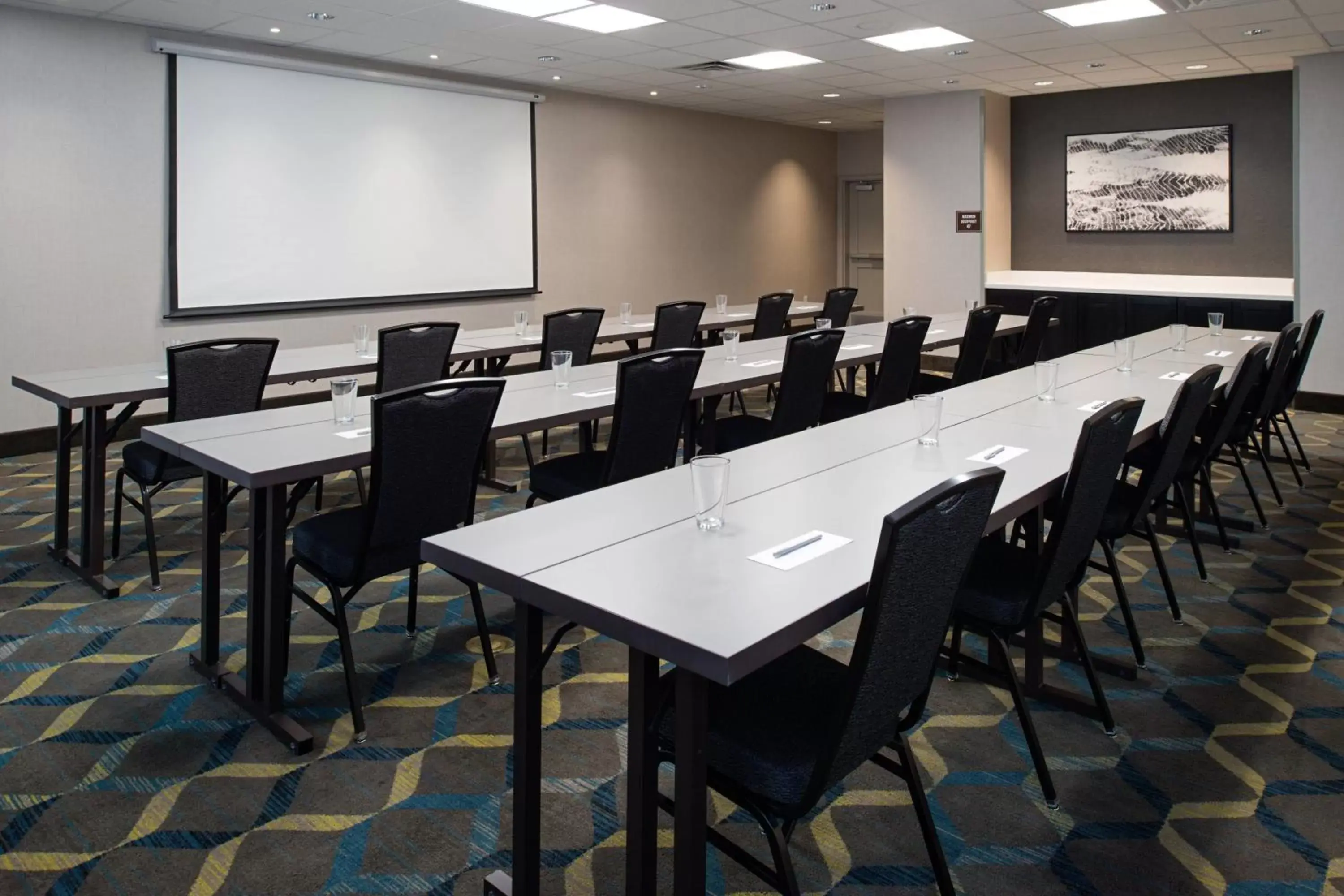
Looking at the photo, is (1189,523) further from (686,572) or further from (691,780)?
(691,780)

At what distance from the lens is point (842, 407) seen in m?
5.29

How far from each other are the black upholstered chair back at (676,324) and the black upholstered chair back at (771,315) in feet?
3.40

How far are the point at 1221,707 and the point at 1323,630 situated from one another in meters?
0.88

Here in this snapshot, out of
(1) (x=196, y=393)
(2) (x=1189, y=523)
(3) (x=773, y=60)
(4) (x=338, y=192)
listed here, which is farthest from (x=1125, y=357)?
(4) (x=338, y=192)

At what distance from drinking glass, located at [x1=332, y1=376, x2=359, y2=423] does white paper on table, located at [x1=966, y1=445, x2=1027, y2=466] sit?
75.9 inches

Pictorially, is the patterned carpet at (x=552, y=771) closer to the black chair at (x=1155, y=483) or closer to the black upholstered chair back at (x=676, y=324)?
the black chair at (x=1155, y=483)

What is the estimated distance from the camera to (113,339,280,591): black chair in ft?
12.7

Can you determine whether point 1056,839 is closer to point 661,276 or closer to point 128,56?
point 128,56

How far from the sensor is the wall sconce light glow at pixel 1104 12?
6.39m

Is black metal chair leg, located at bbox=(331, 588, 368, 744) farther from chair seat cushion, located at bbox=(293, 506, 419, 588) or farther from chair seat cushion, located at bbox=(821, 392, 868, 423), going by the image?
chair seat cushion, located at bbox=(821, 392, 868, 423)

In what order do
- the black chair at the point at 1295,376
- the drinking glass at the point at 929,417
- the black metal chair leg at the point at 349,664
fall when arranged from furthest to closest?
the black chair at the point at 1295,376, the drinking glass at the point at 929,417, the black metal chair leg at the point at 349,664

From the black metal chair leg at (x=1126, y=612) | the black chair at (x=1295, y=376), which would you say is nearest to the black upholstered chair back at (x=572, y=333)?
the black metal chair leg at (x=1126, y=612)

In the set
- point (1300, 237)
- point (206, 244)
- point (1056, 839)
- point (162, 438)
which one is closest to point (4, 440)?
point (206, 244)

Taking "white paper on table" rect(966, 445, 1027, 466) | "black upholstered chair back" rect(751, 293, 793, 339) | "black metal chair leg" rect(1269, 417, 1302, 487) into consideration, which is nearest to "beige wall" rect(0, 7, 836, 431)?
"black upholstered chair back" rect(751, 293, 793, 339)
